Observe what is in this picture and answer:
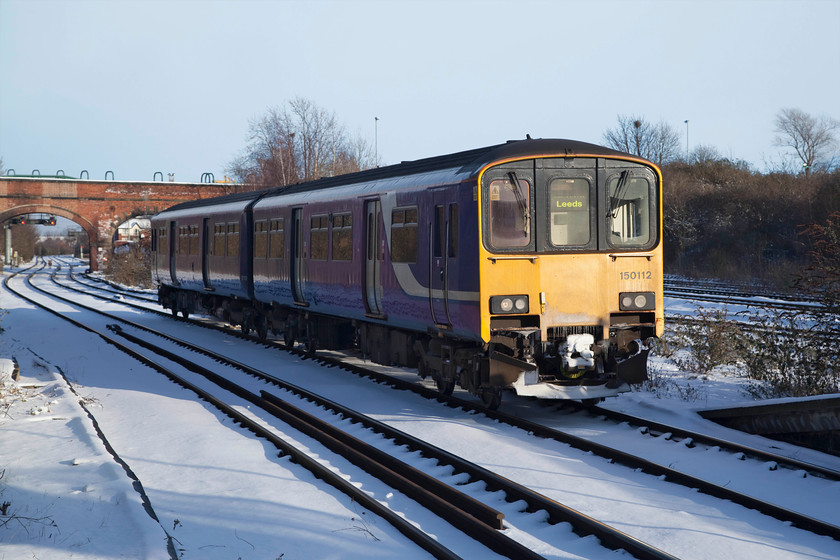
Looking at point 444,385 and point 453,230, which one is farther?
point 444,385

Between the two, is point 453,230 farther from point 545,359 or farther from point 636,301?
point 636,301

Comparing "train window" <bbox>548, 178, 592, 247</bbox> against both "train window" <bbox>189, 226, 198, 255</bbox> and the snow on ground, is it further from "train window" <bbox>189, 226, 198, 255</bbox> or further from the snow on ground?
"train window" <bbox>189, 226, 198, 255</bbox>

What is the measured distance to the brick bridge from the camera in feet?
205

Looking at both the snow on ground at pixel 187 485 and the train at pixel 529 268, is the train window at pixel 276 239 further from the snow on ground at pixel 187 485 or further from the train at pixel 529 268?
the train at pixel 529 268

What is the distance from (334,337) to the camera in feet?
49.6

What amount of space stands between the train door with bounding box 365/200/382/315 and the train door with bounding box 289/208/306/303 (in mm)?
3121

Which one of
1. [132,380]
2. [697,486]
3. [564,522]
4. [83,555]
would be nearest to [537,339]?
[697,486]

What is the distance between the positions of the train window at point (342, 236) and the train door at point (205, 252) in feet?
27.5

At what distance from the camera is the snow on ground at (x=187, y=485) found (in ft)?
19.1

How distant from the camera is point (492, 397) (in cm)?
1024

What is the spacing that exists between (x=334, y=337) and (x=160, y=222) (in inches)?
537

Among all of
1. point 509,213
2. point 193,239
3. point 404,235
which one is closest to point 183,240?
point 193,239

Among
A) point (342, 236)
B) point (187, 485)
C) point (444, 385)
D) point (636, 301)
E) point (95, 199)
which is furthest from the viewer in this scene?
point (95, 199)

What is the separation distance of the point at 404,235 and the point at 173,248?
1537cm
